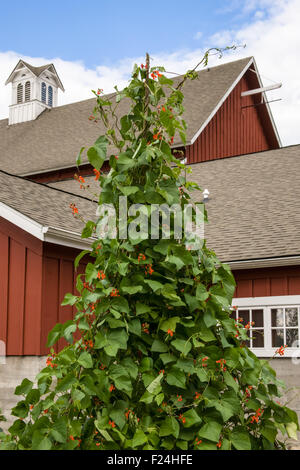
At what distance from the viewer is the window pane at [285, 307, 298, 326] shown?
8175 millimetres

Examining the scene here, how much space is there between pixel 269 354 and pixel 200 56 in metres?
6.05

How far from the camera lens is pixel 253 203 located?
35.5 ft

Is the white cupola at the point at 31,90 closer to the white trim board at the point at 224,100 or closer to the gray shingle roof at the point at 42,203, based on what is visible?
the white trim board at the point at 224,100

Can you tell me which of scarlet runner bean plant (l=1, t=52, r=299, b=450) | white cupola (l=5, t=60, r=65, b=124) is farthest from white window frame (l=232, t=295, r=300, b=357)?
white cupola (l=5, t=60, r=65, b=124)

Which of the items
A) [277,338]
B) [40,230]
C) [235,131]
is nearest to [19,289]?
[40,230]

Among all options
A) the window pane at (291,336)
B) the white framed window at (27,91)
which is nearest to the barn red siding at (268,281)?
the window pane at (291,336)

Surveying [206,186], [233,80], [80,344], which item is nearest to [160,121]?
[80,344]

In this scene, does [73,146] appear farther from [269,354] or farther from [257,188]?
[269,354]

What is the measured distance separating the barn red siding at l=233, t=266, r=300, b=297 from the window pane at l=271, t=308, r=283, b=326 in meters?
0.25

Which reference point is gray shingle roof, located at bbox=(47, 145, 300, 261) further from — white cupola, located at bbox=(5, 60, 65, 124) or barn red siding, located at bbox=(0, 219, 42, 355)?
white cupola, located at bbox=(5, 60, 65, 124)

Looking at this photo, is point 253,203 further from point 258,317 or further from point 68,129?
point 68,129

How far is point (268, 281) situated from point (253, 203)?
2729mm

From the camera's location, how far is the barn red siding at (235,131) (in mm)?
16828

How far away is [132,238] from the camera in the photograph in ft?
8.50
